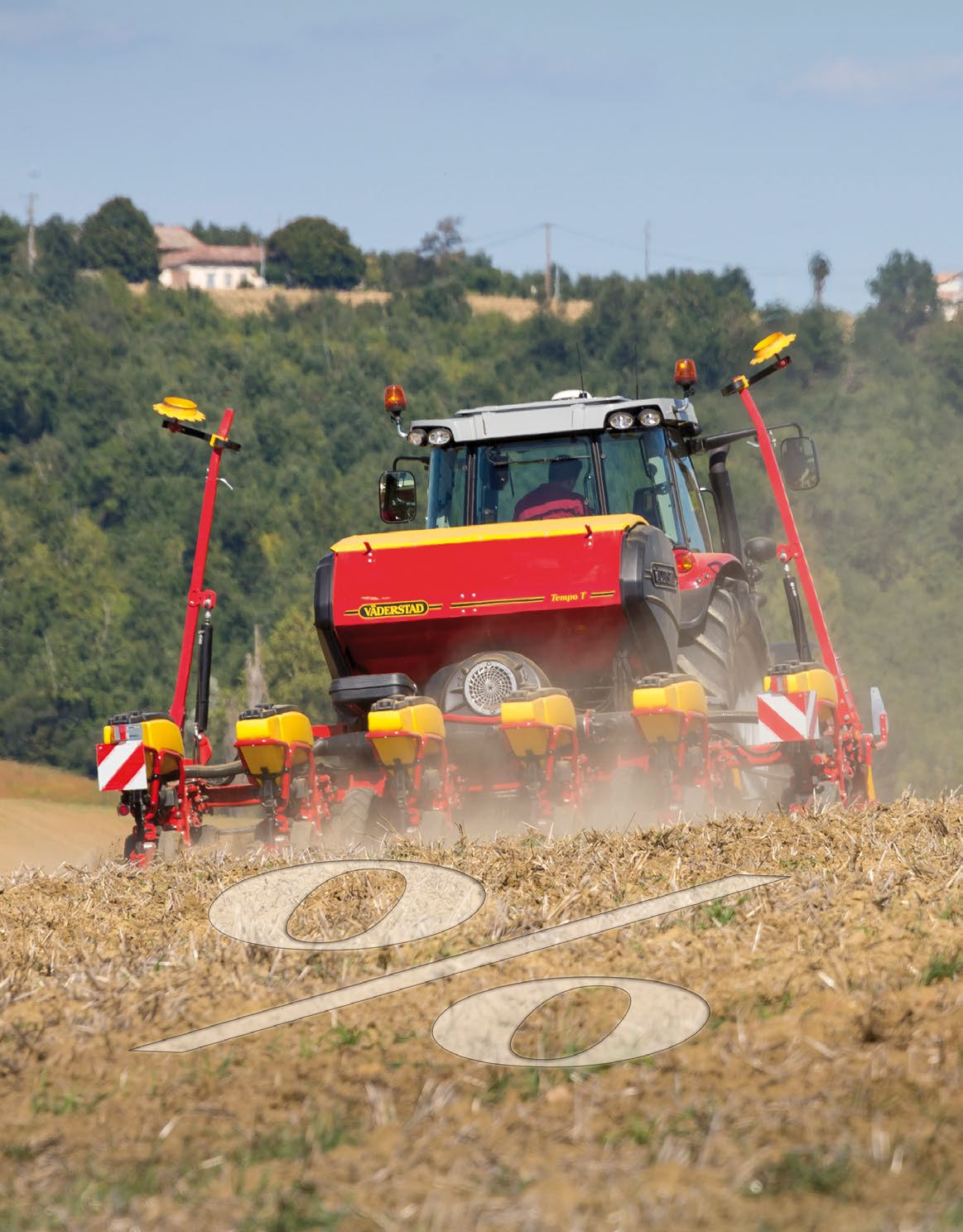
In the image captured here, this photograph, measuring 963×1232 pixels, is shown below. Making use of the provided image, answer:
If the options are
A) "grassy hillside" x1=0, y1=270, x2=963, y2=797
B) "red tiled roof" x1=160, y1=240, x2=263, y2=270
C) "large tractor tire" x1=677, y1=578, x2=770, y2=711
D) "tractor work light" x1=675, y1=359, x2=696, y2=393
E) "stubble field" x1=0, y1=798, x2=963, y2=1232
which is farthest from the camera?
"red tiled roof" x1=160, y1=240, x2=263, y2=270

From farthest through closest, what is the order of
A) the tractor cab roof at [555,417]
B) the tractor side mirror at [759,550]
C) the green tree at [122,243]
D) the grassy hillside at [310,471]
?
the green tree at [122,243], the grassy hillside at [310,471], the tractor side mirror at [759,550], the tractor cab roof at [555,417]

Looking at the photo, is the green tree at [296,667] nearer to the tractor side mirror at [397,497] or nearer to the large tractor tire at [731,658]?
the large tractor tire at [731,658]

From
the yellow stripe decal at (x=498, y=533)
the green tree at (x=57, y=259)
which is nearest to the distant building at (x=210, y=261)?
the green tree at (x=57, y=259)

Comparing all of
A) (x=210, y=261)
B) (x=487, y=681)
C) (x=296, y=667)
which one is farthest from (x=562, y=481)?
(x=210, y=261)

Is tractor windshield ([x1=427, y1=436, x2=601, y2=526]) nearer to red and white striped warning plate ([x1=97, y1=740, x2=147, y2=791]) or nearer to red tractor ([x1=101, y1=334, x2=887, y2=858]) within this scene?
red tractor ([x1=101, y1=334, x2=887, y2=858])

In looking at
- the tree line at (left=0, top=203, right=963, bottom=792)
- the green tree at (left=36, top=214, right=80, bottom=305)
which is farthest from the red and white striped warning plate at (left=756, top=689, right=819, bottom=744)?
the green tree at (left=36, top=214, right=80, bottom=305)

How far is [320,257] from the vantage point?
100688mm

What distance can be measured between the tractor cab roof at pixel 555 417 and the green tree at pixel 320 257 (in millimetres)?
91090

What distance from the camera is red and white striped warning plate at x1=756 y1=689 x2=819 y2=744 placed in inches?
362

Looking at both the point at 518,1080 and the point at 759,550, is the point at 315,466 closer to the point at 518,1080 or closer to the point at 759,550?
the point at 759,550

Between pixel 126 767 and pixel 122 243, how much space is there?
88.5m

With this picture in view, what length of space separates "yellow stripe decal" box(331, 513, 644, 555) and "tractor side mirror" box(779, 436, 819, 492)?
130 cm

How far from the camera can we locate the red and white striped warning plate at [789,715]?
9.20 meters

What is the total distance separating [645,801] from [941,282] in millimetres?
53942
